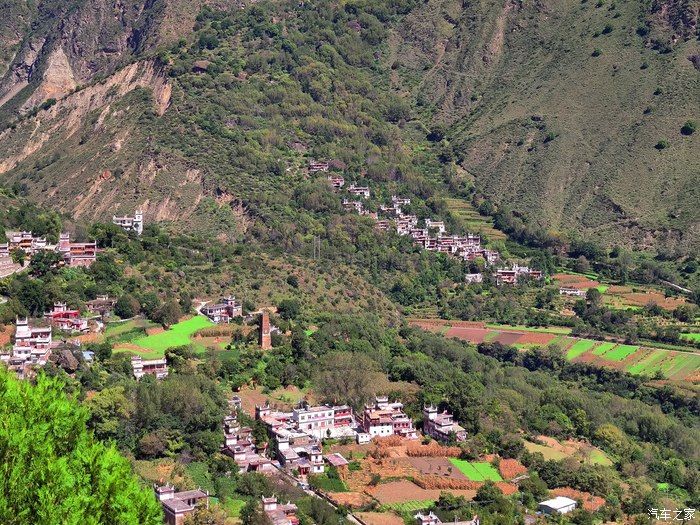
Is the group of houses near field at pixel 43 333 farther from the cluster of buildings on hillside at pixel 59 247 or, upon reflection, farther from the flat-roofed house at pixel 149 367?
the cluster of buildings on hillside at pixel 59 247

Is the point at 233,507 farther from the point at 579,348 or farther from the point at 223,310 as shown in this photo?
the point at 579,348

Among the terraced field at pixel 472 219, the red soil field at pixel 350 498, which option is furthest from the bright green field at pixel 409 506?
the terraced field at pixel 472 219

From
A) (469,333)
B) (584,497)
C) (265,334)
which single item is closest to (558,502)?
(584,497)

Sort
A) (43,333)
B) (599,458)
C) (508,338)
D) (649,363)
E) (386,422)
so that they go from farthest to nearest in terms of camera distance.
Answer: (508,338) < (649,363) < (599,458) < (43,333) < (386,422)

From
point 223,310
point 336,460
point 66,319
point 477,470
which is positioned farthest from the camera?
point 223,310

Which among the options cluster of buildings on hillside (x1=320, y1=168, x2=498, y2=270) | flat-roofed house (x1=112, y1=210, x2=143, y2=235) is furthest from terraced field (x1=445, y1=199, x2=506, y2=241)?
flat-roofed house (x1=112, y1=210, x2=143, y2=235)

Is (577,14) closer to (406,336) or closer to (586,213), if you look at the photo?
(586,213)

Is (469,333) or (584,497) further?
(469,333)

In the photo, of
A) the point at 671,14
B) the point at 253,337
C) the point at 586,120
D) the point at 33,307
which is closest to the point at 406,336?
the point at 253,337
